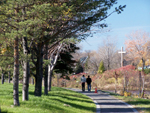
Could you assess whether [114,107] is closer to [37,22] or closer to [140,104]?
[140,104]

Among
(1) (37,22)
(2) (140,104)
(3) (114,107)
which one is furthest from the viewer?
(2) (140,104)

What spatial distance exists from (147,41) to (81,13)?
20.8 m

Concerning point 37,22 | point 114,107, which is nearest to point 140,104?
point 114,107

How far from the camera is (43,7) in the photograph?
1098 cm

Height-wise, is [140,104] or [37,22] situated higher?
[37,22]

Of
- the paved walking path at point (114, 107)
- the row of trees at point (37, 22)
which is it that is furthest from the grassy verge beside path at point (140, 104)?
the row of trees at point (37, 22)

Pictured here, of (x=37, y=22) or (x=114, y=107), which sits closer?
(x=37, y=22)

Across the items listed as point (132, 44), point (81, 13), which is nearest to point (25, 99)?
point (81, 13)

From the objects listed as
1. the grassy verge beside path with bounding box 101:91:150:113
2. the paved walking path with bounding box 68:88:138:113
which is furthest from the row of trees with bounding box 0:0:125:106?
the grassy verge beside path with bounding box 101:91:150:113

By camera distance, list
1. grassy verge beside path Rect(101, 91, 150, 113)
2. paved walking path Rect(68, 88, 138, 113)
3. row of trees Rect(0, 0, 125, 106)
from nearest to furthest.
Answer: row of trees Rect(0, 0, 125, 106), paved walking path Rect(68, 88, 138, 113), grassy verge beside path Rect(101, 91, 150, 113)

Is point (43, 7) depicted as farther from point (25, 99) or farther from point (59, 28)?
point (25, 99)

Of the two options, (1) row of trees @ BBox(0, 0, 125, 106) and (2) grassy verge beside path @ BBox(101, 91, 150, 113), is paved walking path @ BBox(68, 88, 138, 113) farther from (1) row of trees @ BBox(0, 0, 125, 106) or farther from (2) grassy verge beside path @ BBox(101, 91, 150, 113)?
(1) row of trees @ BBox(0, 0, 125, 106)

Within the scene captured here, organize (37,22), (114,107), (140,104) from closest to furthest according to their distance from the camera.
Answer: (37,22), (114,107), (140,104)

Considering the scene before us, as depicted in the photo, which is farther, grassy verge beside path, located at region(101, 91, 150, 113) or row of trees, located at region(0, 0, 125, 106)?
grassy verge beside path, located at region(101, 91, 150, 113)
